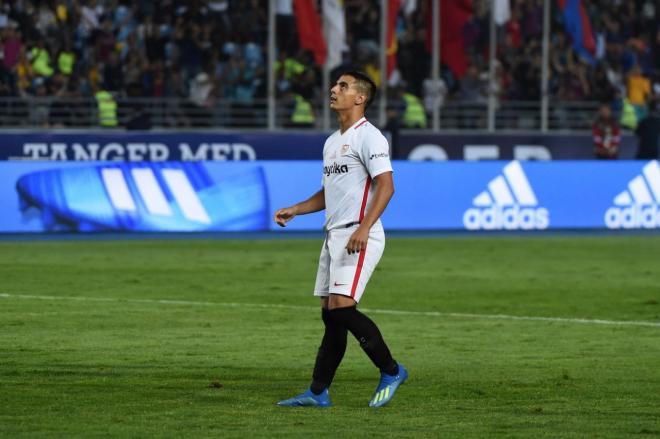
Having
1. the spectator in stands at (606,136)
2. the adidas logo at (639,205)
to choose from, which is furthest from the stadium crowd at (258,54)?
the adidas logo at (639,205)

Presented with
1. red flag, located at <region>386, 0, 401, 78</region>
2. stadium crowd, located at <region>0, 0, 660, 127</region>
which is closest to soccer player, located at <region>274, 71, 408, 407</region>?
stadium crowd, located at <region>0, 0, 660, 127</region>

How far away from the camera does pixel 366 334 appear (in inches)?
345

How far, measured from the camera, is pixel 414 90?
32906 millimetres

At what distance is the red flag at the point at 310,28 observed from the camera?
29.9 meters

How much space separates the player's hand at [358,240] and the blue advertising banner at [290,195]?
14936 mm

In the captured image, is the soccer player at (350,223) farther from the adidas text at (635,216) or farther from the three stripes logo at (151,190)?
the adidas text at (635,216)

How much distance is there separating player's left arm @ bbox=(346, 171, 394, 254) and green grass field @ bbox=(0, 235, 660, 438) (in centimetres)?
97

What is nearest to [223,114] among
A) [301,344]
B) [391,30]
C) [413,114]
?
[391,30]

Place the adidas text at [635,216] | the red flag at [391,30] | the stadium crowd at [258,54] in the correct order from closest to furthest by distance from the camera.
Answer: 1. the adidas text at [635,216]
2. the stadium crowd at [258,54]
3. the red flag at [391,30]

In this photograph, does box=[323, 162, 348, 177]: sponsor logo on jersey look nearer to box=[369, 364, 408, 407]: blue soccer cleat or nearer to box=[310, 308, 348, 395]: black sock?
box=[310, 308, 348, 395]: black sock

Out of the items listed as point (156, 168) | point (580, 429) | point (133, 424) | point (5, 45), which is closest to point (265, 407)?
point (133, 424)

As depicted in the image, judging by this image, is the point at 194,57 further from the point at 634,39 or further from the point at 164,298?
the point at 164,298

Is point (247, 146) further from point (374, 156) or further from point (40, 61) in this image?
point (374, 156)

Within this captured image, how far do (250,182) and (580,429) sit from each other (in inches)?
642
